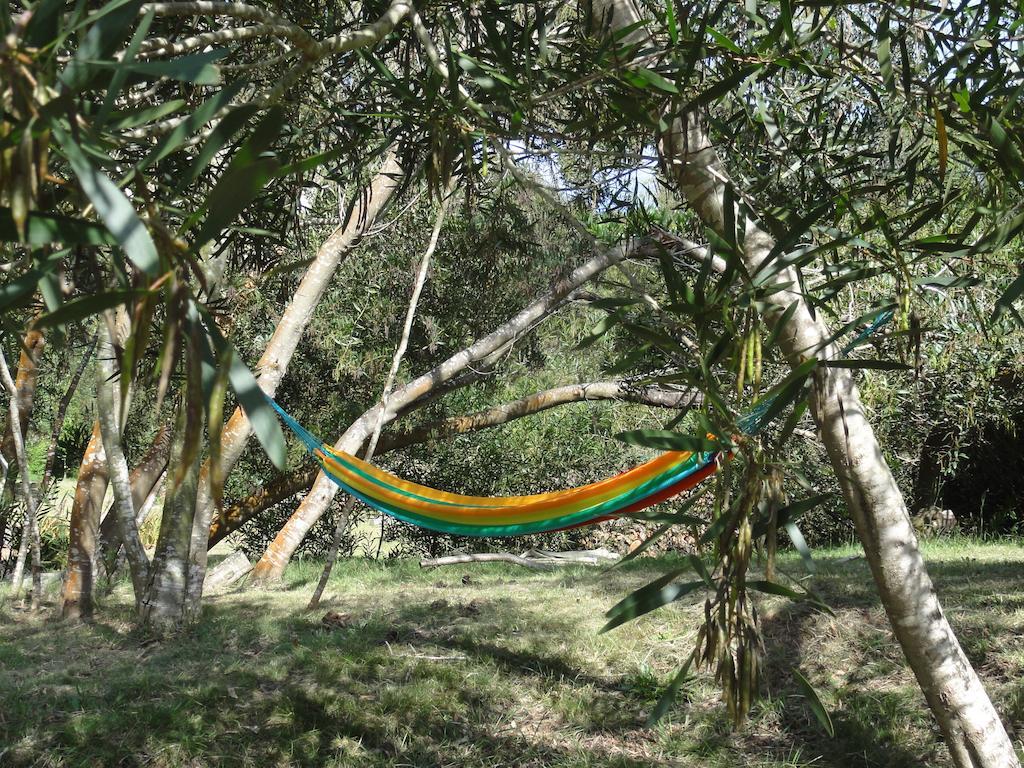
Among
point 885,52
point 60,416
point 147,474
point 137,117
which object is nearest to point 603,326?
point 885,52

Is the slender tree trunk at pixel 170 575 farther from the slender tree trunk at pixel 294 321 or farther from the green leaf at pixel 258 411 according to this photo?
the green leaf at pixel 258 411

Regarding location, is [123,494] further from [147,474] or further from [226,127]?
[226,127]

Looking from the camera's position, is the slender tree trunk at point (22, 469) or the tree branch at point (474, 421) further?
the tree branch at point (474, 421)

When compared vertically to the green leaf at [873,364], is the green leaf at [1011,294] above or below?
above

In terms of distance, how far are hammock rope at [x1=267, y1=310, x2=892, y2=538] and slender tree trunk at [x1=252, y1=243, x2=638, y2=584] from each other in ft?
2.69

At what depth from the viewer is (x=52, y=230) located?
3.00 feet

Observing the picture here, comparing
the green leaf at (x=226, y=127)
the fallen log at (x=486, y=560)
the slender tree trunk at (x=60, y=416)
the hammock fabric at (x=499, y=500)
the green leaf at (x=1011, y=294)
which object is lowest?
the fallen log at (x=486, y=560)

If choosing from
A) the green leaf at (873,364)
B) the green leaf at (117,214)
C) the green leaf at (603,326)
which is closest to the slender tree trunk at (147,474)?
the green leaf at (603,326)

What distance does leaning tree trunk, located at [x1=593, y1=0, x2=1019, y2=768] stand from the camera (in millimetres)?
2184

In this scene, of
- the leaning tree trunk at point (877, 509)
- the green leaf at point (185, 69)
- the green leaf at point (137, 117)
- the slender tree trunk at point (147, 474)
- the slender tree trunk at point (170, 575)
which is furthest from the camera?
the slender tree trunk at point (147, 474)

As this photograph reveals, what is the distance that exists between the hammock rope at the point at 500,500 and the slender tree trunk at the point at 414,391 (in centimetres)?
82

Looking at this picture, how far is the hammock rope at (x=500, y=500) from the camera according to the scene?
425 cm

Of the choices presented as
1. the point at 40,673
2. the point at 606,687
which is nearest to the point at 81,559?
the point at 40,673

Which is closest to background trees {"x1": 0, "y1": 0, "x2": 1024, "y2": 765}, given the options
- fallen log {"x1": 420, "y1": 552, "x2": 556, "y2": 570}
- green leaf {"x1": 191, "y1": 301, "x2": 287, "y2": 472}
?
green leaf {"x1": 191, "y1": 301, "x2": 287, "y2": 472}
